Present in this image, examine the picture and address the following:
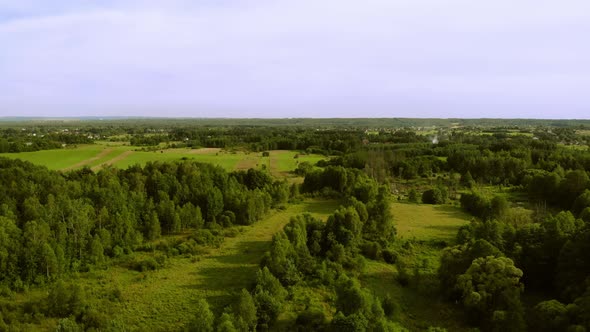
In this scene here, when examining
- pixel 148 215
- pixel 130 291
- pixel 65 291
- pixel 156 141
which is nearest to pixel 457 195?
pixel 148 215

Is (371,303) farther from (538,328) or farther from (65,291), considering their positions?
(65,291)

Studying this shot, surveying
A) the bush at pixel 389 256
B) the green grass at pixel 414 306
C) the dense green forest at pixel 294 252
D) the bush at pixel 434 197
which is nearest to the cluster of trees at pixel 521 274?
the dense green forest at pixel 294 252

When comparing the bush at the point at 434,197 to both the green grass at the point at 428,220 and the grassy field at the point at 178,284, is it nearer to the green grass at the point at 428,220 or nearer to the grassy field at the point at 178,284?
the green grass at the point at 428,220

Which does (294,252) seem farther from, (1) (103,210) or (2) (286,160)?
(2) (286,160)

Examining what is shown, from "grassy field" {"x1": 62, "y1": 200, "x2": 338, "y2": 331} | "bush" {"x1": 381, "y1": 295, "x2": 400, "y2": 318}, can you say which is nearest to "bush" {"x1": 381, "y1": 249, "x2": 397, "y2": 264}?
"bush" {"x1": 381, "y1": 295, "x2": 400, "y2": 318}

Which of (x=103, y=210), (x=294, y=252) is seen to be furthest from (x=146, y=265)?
(x=294, y=252)
